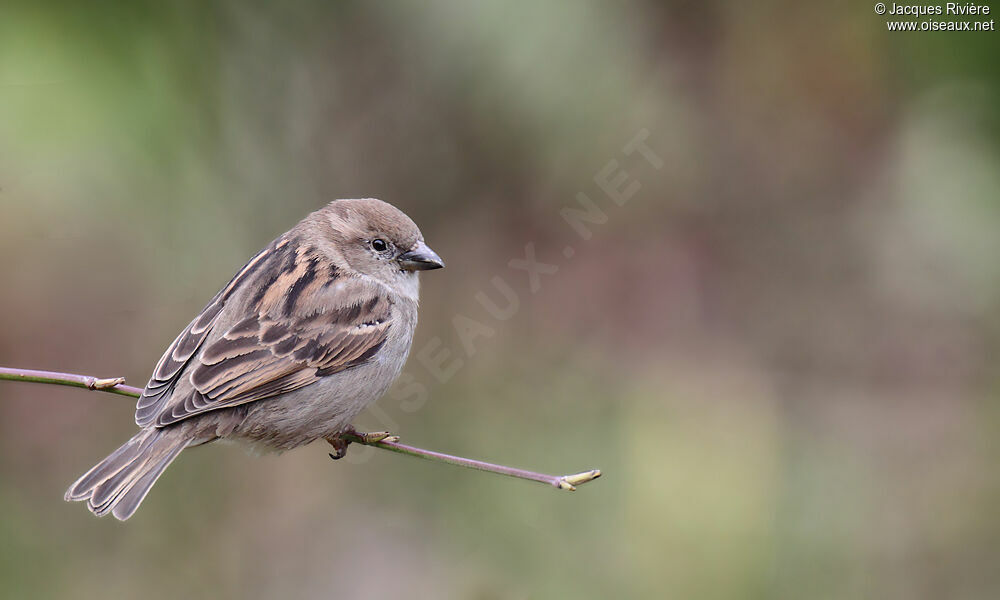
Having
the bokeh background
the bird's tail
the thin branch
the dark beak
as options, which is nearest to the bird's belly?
the bird's tail

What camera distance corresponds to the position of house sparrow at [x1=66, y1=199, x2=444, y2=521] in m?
2.95

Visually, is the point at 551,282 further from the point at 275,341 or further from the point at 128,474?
the point at 128,474

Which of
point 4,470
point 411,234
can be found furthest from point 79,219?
point 411,234

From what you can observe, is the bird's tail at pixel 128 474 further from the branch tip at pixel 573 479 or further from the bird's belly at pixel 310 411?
the branch tip at pixel 573 479

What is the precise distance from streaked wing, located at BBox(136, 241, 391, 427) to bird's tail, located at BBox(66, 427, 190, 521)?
0.06 m

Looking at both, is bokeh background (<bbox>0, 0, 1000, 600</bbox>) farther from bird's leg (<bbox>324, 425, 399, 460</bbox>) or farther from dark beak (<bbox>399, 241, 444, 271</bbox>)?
dark beak (<bbox>399, 241, 444, 271</bbox>)

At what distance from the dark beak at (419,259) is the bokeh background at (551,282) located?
96 cm

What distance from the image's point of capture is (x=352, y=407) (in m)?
3.19

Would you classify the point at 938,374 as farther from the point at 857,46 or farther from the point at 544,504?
the point at 544,504

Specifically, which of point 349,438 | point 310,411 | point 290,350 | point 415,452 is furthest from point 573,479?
point 290,350

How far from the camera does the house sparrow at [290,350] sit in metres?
2.95

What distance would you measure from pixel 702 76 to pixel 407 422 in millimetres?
2231

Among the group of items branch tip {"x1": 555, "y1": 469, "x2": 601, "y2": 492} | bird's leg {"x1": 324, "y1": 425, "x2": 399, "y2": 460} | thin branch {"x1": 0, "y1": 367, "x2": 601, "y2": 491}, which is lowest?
bird's leg {"x1": 324, "y1": 425, "x2": 399, "y2": 460}

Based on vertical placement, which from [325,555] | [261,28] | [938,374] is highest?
[261,28]
